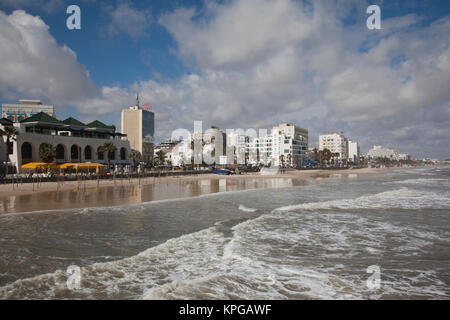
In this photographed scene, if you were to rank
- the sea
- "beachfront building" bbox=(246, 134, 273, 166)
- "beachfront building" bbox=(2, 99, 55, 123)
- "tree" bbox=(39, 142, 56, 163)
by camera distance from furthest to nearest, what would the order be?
"beachfront building" bbox=(246, 134, 273, 166), "beachfront building" bbox=(2, 99, 55, 123), "tree" bbox=(39, 142, 56, 163), the sea

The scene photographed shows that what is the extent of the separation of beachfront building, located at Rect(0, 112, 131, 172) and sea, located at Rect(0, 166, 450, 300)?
40.2 meters

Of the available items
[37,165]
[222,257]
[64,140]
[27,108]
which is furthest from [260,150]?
[222,257]

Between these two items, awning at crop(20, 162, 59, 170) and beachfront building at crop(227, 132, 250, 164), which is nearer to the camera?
awning at crop(20, 162, 59, 170)

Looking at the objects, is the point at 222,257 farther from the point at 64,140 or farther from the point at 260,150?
the point at 260,150

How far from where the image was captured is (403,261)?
25.5ft

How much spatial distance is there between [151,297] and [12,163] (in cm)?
5207

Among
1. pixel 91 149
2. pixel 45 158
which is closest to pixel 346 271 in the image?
pixel 45 158

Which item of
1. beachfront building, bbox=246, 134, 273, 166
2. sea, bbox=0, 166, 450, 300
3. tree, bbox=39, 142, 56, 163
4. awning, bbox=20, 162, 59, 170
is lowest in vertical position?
sea, bbox=0, 166, 450, 300

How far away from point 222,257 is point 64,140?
56.9m

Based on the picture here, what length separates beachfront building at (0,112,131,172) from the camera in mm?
46562

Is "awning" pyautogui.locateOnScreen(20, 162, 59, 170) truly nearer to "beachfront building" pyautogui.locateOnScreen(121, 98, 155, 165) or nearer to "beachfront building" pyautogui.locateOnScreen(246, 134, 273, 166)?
"beachfront building" pyautogui.locateOnScreen(246, 134, 273, 166)

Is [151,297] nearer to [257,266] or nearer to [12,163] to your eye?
[257,266]

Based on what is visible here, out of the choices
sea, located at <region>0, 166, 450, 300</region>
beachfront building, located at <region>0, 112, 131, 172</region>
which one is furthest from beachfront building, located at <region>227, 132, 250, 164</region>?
sea, located at <region>0, 166, 450, 300</region>

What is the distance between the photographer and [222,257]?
8.06 metres
